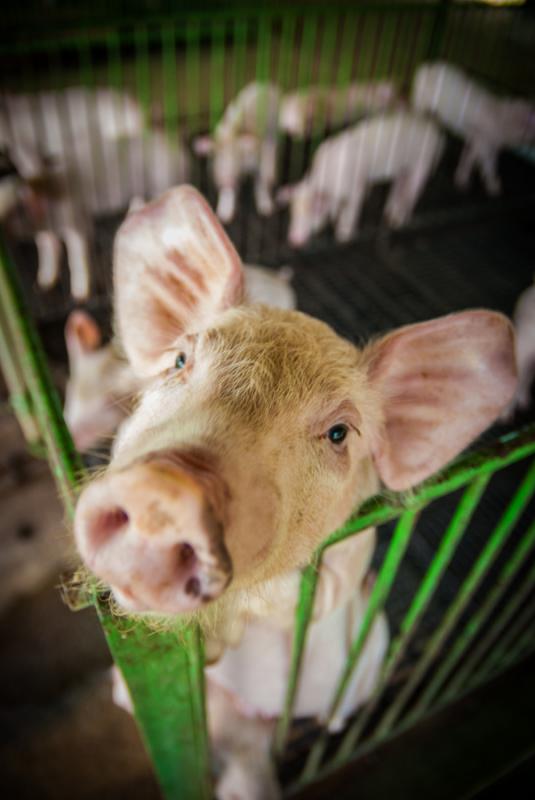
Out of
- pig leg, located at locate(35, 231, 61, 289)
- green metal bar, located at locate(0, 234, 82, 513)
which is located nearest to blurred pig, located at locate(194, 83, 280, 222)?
Answer: pig leg, located at locate(35, 231, 61, 289)

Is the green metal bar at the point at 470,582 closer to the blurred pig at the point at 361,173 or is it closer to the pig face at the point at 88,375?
the pig face at the point at 88,375

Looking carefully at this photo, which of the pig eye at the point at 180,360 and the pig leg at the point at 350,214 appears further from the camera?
the pig leg at the point at 350,214

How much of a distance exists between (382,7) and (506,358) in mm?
3262

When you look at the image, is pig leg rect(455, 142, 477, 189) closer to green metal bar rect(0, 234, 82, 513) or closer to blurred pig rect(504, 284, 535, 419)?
blurred pig rect(504, 284, 535, 419)

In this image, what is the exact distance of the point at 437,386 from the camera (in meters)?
1.23

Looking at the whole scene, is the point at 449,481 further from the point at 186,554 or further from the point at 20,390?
the point at 20,390

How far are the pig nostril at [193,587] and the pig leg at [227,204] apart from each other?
360cm

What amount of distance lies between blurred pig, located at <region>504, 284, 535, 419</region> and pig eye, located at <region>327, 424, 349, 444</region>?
1638 mm

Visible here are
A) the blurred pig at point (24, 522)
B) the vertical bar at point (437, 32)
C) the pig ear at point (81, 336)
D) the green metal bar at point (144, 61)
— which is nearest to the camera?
the pig ear at point (81, 336)

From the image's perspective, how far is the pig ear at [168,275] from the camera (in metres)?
1.23

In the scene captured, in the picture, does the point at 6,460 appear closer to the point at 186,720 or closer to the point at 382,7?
the point at 186,720

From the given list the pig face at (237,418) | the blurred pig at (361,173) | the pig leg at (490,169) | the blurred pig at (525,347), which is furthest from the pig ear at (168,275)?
the pig leg at (490,169)

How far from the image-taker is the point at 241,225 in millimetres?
4020

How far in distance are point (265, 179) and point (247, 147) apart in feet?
1.25
